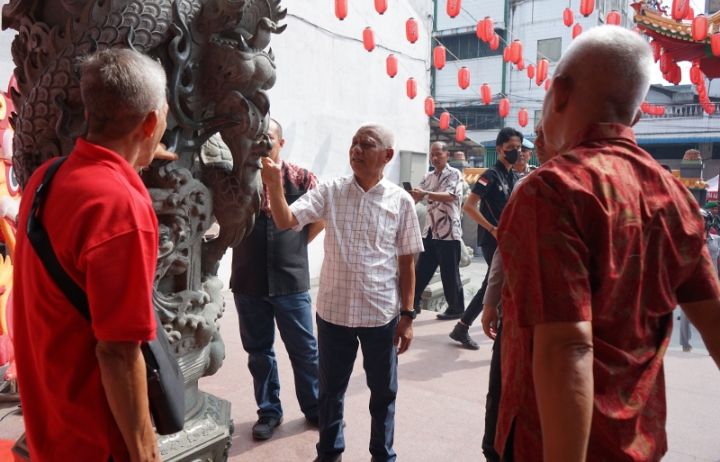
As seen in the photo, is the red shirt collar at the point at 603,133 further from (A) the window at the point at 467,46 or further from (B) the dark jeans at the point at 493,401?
(A) the window at the point at 467,46

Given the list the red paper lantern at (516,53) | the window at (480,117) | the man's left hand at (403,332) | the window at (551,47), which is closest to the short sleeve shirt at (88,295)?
the man's left hand at (403,332)

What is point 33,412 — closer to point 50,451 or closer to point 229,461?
point 50,451

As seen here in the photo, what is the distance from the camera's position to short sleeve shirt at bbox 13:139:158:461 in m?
1.01

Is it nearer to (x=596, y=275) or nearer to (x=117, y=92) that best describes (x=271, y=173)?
(x=117, y=92)

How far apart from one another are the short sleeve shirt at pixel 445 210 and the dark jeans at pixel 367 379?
260 centimetres

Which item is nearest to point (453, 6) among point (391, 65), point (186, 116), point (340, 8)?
point (391, 65)

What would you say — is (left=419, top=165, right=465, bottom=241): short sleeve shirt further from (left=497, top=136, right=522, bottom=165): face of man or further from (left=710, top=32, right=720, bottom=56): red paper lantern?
(left=710, top=32, right=720, bottom=56): red paper lantern

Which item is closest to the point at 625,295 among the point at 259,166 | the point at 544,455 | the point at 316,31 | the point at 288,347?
the point at 544,455

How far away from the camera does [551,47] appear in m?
20.5

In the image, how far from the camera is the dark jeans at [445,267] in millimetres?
4793

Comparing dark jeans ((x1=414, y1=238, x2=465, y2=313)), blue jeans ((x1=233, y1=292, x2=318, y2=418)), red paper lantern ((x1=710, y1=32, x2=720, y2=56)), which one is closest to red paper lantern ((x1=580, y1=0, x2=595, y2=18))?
red paper lantern ((x1=710, y1=32, x2=720, y2=56))

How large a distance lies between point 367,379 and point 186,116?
1246mm

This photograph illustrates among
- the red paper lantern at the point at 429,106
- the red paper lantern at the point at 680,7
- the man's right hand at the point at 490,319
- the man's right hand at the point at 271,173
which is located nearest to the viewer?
the man's right hand at the point at 490,319

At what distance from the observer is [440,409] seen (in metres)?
3.03
